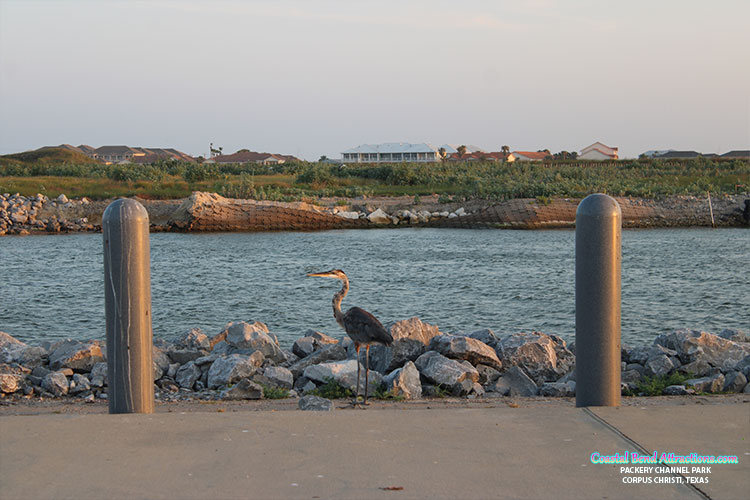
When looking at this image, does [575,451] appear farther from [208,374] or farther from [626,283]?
[626,283]

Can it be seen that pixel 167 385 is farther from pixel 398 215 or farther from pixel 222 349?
pixel 398 215

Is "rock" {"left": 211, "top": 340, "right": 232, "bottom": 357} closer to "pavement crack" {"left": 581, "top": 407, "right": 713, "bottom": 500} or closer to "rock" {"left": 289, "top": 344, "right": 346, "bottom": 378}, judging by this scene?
"rock" {"left": 289, "top": 344, "right": 346, "bottom": 378}

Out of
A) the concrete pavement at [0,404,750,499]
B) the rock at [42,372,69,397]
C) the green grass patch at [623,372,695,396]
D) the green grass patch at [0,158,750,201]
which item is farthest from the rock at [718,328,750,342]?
the green grass patch at [0,158,750,201]

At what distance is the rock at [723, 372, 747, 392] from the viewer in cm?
775

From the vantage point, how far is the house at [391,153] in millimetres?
115250

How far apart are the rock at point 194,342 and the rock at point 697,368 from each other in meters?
6.43

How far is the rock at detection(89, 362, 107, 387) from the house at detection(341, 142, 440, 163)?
350 ft

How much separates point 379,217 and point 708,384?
41.5 meters

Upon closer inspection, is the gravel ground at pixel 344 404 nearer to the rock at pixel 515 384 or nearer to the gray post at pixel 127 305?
the rock at pixel 515 384

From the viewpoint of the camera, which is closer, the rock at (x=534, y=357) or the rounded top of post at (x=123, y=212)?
the rounded top of post at (x=123, y=212)

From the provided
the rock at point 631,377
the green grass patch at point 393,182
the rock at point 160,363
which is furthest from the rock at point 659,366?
the green grass patch at point 393,182

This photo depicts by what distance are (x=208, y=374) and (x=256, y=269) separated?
18147 mm

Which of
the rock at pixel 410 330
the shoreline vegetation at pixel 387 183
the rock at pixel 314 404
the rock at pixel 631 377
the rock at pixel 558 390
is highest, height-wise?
the shoreline vegetation at pixel 387 183

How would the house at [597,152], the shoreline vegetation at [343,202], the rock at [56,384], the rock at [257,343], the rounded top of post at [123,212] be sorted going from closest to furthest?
1. the rounded top of post at [123,212]
2. the rock at [56,384]
3. the rock at [257,343]
4. the shoreline vegetation at [343,202]
5. the house at [597,152]
